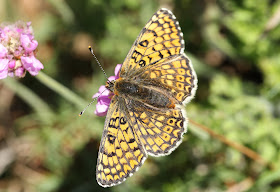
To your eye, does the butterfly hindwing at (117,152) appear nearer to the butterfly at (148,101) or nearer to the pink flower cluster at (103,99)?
the butterfly at (148,101)

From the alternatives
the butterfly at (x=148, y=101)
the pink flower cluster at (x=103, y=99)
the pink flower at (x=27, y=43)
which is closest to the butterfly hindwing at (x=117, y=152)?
the butterfly at (x=148, y=101)

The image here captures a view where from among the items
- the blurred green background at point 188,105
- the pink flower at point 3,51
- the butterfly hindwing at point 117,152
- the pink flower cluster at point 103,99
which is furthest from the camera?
the blurred green background at point 188,105

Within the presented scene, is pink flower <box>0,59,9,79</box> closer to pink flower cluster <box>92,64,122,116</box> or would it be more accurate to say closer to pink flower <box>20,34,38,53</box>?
pink flower <box>20,34,38,53</box>

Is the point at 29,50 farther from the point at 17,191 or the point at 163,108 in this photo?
the point at 17,191

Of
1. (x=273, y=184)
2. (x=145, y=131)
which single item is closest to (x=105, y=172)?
(x=145, y=131)

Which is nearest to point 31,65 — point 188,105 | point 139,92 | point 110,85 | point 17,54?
point 17,54

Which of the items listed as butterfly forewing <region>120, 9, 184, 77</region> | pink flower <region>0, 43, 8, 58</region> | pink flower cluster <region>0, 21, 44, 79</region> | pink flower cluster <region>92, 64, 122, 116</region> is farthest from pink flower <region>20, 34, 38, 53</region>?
butterfly forewing <region>120, 9, 184, 77</region>
